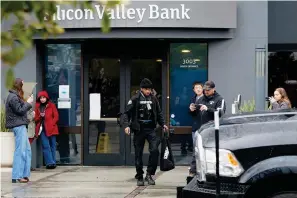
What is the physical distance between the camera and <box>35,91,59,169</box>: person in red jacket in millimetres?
11805

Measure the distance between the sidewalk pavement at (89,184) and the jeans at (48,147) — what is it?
0.72ft

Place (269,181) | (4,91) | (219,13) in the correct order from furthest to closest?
(4,91), (219,13), (269,181)

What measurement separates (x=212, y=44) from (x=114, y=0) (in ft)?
29.4

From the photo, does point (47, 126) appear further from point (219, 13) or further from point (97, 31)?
point (219, 13)

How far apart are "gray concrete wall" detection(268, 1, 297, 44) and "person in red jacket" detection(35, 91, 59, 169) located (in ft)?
16.0

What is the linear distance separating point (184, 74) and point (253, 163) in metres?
7.39

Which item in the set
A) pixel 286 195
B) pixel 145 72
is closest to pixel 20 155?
pixel 145 72

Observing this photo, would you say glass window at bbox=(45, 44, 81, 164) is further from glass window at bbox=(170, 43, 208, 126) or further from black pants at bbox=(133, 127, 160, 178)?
black pants at bbox=(133, 127, 160, 178)

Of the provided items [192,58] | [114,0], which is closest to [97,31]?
[192,58]

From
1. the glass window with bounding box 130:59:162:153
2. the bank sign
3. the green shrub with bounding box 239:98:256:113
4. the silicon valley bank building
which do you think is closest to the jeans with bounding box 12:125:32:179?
the silicon valley bank building

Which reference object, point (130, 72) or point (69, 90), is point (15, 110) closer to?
point (69, 90)

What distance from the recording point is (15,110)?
9.55m

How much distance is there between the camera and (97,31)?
1141 cm

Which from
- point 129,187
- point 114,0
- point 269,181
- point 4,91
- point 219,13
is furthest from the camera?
point 4,91
